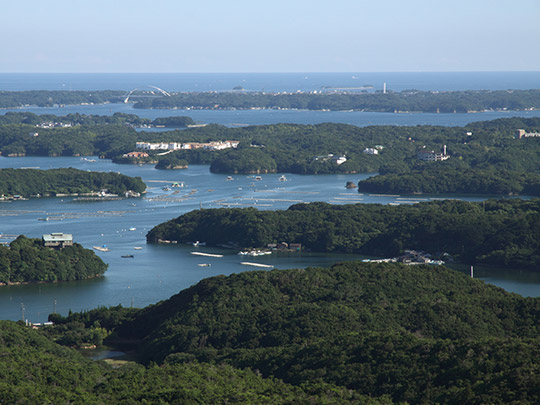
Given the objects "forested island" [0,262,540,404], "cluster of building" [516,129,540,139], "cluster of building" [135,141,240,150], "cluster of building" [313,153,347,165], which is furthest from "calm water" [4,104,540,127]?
"forested island" [0,262,540,404]

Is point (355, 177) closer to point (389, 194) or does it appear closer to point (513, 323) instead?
point (389, 194)

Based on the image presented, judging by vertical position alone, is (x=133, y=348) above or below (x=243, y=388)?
below

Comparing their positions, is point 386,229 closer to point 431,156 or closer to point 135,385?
point 135,385

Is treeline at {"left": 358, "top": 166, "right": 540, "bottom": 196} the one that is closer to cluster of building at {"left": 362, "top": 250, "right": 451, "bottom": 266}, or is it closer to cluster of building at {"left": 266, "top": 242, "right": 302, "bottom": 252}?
cluster of building at {"left": 266, "top": 242, "right": 302, "bottom": 252}

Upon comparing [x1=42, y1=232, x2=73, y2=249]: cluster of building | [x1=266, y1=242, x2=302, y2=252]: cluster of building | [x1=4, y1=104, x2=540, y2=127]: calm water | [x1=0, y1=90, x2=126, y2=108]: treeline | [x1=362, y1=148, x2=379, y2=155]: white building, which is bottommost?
[x1=4, y1=104, x2=540, y2=127]: calm water

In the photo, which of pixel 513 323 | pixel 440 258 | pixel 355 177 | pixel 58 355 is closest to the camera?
pixel 58 355

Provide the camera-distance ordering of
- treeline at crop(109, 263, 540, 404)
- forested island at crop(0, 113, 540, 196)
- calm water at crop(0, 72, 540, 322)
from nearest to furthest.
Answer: treeline at crop(109, 263, 540, 404), calm water at crop(0, 72, 540, 322), forested island at crop(0, 113, 540, 196)

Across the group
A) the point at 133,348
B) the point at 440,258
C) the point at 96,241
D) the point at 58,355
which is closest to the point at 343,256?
the point at 440,258

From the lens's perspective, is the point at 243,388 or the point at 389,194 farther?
the point at 389,194
